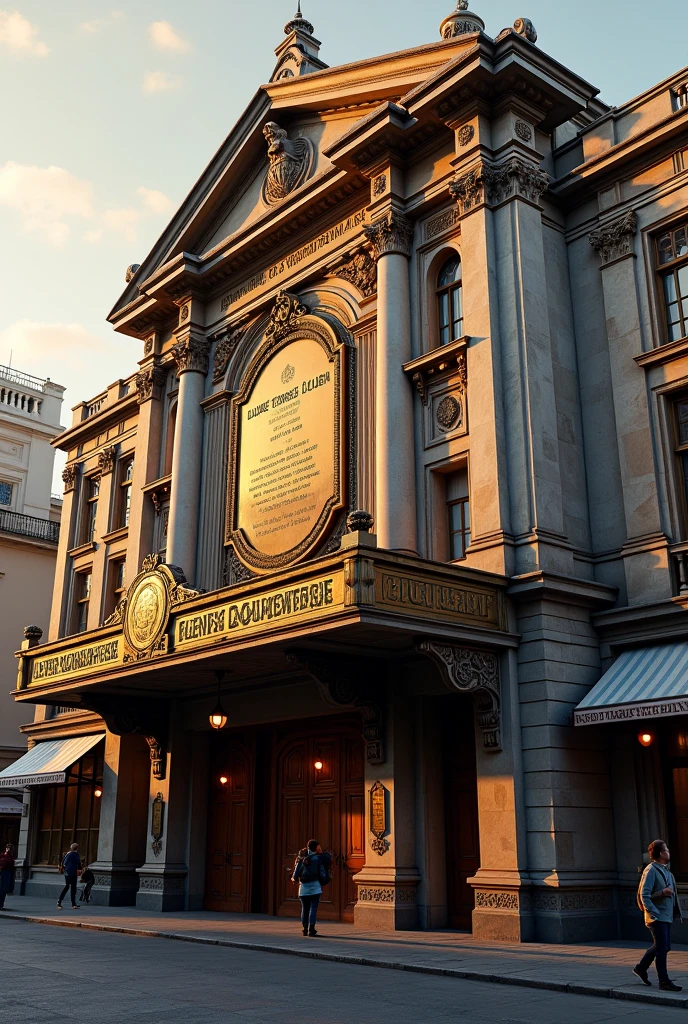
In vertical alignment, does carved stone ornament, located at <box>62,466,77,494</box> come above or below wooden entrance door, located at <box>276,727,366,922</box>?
above

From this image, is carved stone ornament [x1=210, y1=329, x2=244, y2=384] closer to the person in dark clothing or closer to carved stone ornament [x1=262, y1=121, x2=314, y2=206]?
carved stone ornament [x1=262, y1=121, x2=314, y2=206]

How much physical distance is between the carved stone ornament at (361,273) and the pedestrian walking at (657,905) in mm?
14937

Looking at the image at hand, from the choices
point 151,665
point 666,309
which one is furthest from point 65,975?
point 666,309

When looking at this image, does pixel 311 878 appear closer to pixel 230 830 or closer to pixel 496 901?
pixel 496 901

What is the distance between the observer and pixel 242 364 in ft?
90.0

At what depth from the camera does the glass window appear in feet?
98.2

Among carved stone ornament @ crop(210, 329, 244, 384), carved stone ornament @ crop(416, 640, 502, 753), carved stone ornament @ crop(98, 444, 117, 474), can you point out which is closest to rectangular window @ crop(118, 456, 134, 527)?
carved stone ornament @ crop(98, 444, 117, 474)

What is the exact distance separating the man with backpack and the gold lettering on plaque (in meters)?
7.79

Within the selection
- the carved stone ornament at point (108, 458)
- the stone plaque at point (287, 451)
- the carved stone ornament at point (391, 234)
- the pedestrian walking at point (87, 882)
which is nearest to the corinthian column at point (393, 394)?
the carved stone ornament at point (391, 234)

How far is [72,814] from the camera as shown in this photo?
102ft

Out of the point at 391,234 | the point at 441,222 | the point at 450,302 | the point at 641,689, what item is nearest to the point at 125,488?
the point at 391,234

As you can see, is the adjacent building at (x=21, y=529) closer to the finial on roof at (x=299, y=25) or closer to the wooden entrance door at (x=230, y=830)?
the wooden entrance door at (x=230, y=830)

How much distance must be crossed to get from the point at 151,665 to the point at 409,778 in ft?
20.2

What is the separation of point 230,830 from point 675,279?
16.5 m
